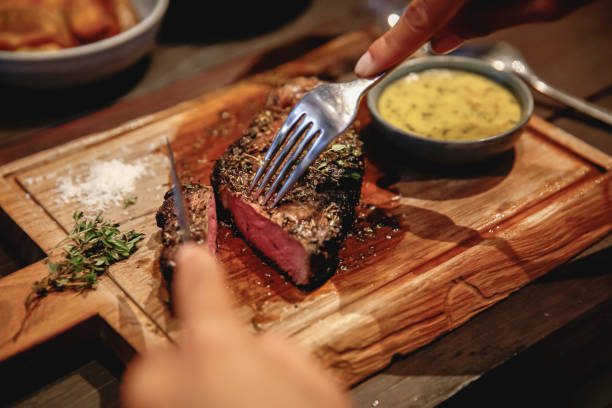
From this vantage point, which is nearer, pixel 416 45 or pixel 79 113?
pixel 416 45

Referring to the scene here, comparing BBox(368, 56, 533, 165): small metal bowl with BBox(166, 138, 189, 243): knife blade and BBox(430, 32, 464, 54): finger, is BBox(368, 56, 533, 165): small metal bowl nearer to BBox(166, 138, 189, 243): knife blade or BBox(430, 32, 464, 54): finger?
BBox(430, 32, 464, 54): finger

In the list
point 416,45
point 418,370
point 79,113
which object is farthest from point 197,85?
point 418,370

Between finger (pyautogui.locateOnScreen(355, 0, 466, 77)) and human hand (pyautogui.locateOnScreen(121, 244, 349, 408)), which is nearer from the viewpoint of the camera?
human hand (pyautogui.locateOnScreen(121, 244, 349, 408))

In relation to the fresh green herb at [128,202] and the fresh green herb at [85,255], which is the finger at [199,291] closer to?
the fresh green herb at [85,255]

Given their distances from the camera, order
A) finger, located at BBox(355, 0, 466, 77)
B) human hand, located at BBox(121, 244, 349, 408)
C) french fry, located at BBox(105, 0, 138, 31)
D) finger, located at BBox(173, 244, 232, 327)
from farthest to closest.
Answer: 1. french fry, located at BBox(105, 0, 138, 31)
2. finger, located at BBox(355, 0, 466, 77)
3. finger, located at BBox(173, 244, 232, 327)
4. human hand, located at BBox(121, 244, 349, 408)

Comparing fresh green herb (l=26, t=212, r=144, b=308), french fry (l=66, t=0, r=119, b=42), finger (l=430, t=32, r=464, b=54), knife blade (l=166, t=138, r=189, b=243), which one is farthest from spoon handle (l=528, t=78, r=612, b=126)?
french fry (l=66, t=0, r=119, b=42)

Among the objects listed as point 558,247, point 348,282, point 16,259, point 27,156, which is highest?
point 27,156

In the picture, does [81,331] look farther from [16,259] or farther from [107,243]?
[16,259]

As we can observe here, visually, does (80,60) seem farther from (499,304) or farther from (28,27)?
(499,304)
